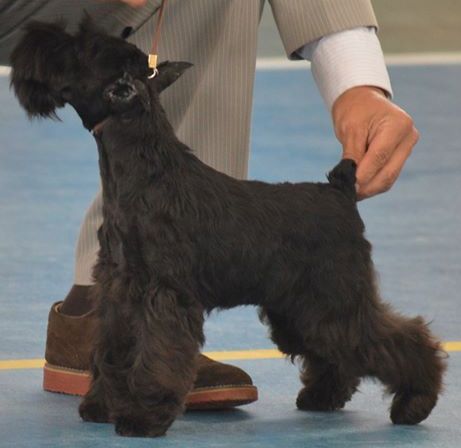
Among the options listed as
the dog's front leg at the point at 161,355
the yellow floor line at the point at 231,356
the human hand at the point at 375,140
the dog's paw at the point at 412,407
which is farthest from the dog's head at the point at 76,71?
the yellow floor line at the point at 231,356

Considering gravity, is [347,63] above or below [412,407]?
above

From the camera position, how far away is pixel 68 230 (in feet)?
13.7

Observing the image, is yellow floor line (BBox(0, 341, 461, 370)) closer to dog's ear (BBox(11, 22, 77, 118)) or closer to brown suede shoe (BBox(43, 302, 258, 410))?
brown suede shoe (BBox(43, 302, 258, 410))

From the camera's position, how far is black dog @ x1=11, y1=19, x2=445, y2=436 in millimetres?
2189

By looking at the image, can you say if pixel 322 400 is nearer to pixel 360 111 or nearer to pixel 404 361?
pixel 404 361

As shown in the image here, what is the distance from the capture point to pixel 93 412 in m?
2.39

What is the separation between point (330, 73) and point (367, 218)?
178cm

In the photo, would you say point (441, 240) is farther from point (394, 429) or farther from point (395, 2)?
point (395, 2)

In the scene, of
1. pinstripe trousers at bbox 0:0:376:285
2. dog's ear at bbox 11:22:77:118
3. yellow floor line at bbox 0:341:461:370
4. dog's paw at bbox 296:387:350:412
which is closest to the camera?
dog's ear at bbox 11:22:77:118

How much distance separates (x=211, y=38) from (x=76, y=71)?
21.4 inches

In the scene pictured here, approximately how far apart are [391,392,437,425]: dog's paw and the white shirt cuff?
0.54m

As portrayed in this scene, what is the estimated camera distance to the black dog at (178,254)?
219 centimetres

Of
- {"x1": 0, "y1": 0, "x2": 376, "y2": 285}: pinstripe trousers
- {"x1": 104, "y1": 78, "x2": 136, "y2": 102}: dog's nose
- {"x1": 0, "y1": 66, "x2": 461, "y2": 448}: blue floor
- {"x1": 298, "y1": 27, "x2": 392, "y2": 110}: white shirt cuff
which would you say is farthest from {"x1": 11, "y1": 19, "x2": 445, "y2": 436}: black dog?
{"x1": 0, "y1": 0, "x2": 376, "y2": 285}: pinstripe trousers

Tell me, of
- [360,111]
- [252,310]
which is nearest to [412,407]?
[360,111]
